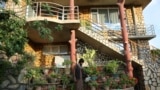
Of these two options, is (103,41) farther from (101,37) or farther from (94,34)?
(94,34)

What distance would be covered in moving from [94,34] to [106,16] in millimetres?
3833

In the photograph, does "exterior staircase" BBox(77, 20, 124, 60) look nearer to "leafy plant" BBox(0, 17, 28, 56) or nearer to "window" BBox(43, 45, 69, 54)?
"window" BBox(43, 45, 69, 54)

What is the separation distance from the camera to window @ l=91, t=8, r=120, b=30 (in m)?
18.5

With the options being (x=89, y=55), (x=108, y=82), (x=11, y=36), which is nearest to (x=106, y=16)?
(x=89, y=55)

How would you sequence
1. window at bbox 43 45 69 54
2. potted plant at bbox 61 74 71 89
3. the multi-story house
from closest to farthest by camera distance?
potted plant at bbox 61 74 71 89
the multi-story house
window at bbox 43 45 69 54

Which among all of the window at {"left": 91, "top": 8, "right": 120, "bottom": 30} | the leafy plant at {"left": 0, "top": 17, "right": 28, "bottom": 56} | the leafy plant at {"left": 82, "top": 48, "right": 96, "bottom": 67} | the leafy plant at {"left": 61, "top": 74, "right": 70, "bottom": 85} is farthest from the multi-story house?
the leafy plant at {"left": 0, "top": 17, "right": 28, "bottom": 56}

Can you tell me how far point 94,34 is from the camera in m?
15.4

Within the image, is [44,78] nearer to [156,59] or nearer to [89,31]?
[89,31]

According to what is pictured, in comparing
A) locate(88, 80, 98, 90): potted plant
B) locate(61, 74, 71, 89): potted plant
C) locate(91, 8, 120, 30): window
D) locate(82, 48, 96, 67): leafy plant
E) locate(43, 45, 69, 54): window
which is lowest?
locate(88, 80, 98, 90): potted plant

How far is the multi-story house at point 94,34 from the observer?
14336 millimetres

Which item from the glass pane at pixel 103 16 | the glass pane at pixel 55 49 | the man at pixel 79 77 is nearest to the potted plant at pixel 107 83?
the man at pixel 79 77

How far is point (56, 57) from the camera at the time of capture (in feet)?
55.6

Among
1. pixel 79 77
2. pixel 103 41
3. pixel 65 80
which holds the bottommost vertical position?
pixel 65 80

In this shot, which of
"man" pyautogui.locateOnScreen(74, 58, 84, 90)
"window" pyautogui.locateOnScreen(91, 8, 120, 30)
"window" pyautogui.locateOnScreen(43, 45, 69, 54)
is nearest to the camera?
"man" pyautogui.locateOnScreen(74, 58, 84, 90)
